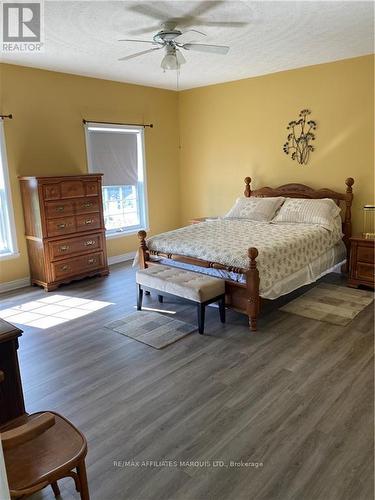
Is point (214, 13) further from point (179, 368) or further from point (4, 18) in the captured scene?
point (179, 368)

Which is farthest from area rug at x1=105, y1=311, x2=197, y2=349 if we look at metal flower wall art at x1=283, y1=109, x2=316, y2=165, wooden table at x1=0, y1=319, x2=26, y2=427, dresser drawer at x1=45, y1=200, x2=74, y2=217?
metal flower wall art at x1=283, y1=109, x2=316, y2=165

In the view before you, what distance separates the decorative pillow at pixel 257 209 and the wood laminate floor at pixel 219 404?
1.69m

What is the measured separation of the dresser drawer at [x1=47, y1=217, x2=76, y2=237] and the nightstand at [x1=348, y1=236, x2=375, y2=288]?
11.1 feet

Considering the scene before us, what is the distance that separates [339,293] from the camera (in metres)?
4.35

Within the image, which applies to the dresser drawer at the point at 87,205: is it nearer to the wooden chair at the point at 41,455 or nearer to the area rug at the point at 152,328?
the area rug at the point at 152,328

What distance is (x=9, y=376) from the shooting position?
1740 millimetres

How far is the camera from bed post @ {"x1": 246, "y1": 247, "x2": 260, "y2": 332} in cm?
341

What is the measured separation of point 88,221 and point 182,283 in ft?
6.97

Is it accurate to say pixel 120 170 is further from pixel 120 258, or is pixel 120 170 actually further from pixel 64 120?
pixel 120 258

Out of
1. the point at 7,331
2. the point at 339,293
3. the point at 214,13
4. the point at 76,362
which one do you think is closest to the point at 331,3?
the point at 214,13

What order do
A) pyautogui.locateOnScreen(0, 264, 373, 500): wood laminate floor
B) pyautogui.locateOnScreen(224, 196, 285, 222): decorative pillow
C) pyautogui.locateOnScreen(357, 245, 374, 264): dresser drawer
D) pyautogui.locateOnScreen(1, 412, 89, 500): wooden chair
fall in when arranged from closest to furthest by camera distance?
pyautogui.locateOnScreen(1, 412, 89, 500): wooden chair
pyautogui.locateOnScreen(0, 264, 373, 500): wood laminate floor
pyautogui.locateOnScreen(357, 245, 374, 264): dresser drawer
pyautogui.locateOnScreen(224, 196, 285, 222): decorative pillow

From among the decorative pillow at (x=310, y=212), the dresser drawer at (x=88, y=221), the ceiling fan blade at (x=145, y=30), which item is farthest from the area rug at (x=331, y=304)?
the ceiling fan blade at (x=145, y=30)

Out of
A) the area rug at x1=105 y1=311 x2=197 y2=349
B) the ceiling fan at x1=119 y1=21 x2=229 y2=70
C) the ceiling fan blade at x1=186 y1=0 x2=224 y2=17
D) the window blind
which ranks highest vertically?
the ceiling fan blade at x1=186 y1=0 x2=224 y2=17

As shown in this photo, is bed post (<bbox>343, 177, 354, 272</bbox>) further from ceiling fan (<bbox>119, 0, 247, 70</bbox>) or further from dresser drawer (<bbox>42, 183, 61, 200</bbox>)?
dresser drawer (<bbox>42, 183, 61, 200</bbox>)
